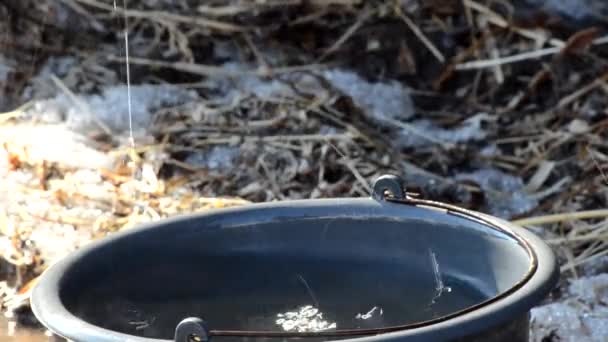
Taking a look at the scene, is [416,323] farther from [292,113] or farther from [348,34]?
[348,34]

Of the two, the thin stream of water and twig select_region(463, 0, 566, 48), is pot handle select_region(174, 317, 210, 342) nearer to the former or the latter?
the thin stream of water

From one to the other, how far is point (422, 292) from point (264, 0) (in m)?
2.71

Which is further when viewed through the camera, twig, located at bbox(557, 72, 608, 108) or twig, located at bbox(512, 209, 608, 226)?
twig, located at bbox(557, 72, 608, 108)

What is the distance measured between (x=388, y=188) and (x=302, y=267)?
0.18m

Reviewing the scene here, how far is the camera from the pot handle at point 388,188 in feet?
5.99

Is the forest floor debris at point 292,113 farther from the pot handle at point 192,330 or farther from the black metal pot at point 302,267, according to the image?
the pot handle at point 192,330

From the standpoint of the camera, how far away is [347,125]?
3703 mm

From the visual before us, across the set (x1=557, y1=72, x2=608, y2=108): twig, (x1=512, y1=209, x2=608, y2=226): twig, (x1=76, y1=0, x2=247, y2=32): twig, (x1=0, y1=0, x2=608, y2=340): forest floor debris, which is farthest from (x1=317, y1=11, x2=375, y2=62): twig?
(x1=512, y1=209, x2=608, y2=226): twig

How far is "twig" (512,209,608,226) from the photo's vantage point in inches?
120

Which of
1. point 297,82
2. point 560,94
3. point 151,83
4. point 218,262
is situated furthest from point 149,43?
point 218,262

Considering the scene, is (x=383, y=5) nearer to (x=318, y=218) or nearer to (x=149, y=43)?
(x=149, y=43)

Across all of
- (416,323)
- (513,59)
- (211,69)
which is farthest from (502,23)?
(416,323)

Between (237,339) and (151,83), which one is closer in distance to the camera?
(237,339)

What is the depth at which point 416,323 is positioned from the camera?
4.58 feet
